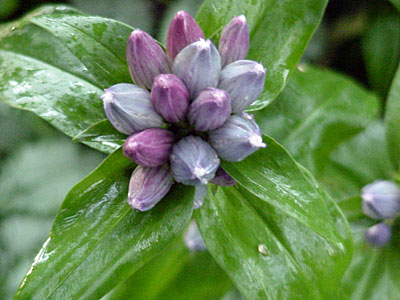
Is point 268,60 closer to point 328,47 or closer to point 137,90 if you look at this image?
point 137,90

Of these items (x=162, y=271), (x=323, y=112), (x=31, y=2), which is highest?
(x=323, y=112)

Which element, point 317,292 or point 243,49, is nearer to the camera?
point 243,49

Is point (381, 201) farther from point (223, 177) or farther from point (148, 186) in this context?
point (148, 186)

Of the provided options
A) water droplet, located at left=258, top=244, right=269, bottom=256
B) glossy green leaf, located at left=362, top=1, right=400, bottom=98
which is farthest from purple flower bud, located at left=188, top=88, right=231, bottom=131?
glossy green leaf, located at left=362, top=1, right=400, bottom=98

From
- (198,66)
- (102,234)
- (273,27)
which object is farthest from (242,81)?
(102,234)

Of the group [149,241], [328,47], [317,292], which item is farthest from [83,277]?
[328,47]

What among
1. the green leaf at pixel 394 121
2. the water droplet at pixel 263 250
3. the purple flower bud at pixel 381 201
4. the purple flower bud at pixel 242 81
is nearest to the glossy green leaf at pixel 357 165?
the green leaf at pixel 394 121
